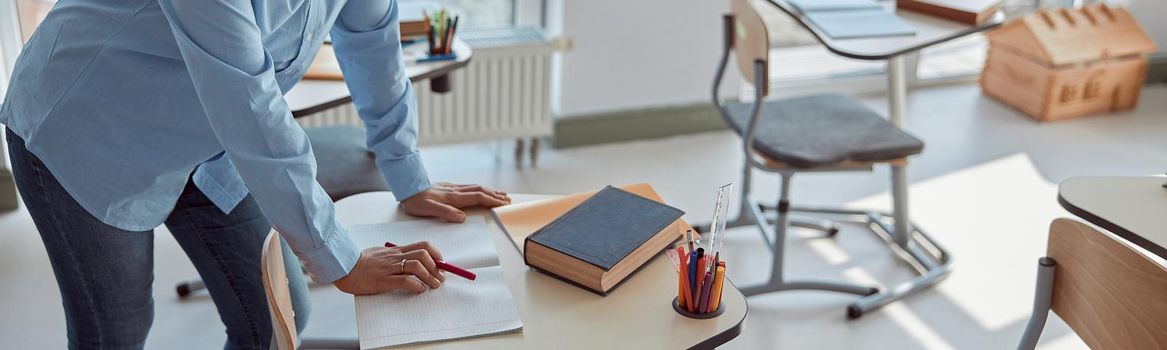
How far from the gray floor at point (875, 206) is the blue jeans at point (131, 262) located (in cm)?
89

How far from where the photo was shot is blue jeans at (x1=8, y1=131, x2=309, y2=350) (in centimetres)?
157

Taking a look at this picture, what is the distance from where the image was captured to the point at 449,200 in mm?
1725

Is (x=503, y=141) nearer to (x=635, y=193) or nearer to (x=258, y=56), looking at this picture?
(x=635, y=193)

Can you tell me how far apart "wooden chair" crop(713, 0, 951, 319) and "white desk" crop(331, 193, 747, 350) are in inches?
48.9

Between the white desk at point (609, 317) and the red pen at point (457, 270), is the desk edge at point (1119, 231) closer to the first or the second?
the white desk at point (609, 317)

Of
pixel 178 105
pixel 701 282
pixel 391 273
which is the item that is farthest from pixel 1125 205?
pixel 178 105

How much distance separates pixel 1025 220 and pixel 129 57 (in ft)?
9.20

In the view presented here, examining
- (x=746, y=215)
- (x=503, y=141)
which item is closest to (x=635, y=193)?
(x=746, y=215)

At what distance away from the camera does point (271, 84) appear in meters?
1.34

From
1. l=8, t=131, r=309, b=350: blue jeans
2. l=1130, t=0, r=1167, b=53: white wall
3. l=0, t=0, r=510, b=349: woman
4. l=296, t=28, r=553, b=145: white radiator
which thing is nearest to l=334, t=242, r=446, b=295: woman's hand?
l=0, t=0, r=510, b=349: woman

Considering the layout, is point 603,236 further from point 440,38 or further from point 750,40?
point 440,38

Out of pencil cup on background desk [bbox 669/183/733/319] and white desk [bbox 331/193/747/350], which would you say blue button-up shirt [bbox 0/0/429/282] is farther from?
pencil cup on background desk [bbox 669/183/733/319]

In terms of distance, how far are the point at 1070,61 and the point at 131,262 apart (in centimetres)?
370

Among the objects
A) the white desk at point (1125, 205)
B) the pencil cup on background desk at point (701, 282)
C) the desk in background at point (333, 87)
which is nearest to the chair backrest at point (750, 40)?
the desk in background at point (333, 87)
